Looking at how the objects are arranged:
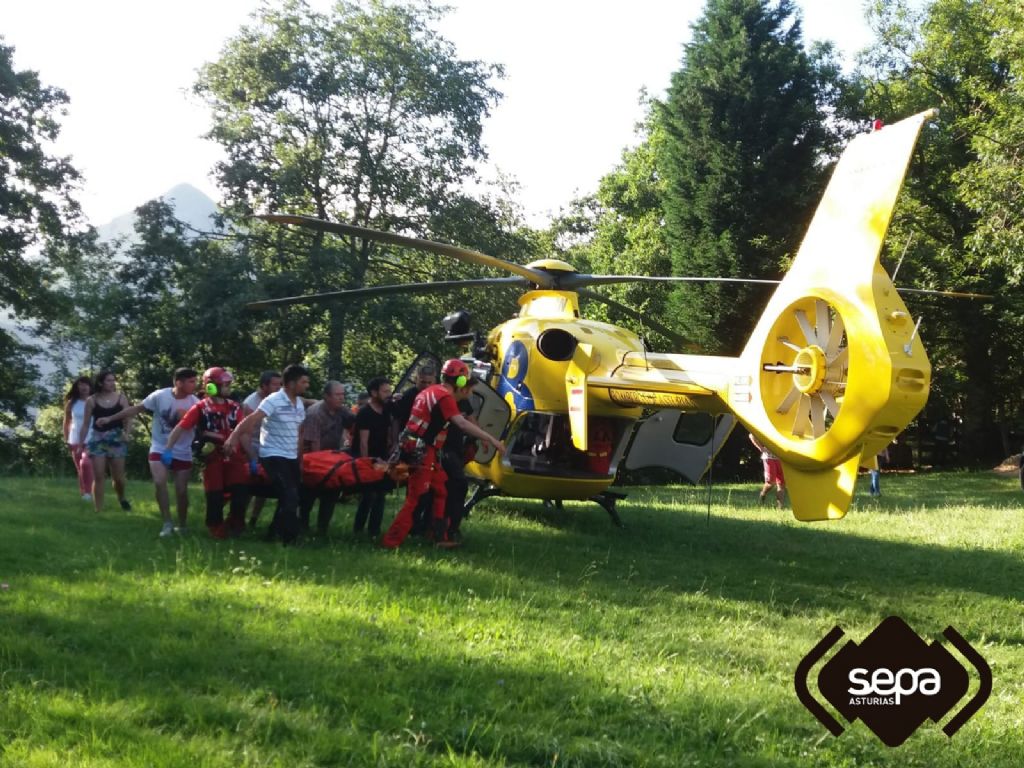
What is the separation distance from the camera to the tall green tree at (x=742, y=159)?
28.7 metres

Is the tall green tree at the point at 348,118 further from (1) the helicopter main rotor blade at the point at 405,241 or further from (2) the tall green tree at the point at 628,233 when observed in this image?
(1) the helicopter main rotor blade at the point at 405,241

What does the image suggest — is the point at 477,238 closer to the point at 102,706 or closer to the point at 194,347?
the point at 194,347

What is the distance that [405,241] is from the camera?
34.0 ft

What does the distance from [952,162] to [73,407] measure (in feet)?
87.7

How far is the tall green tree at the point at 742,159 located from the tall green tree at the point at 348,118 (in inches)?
258

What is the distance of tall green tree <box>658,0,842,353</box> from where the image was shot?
28734 millimetres

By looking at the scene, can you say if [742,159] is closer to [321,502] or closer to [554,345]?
[554,345]

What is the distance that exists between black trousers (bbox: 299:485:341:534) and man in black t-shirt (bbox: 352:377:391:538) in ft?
1.00

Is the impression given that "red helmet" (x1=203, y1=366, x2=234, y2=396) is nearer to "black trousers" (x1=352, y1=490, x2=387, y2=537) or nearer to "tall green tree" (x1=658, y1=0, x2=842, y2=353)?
"black trousers" (x1=352, y1=490, x2=387, y2=537)

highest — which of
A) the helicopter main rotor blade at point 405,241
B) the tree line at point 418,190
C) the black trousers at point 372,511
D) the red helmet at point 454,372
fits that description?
the tree line at point 418,190

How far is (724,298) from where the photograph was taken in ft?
94.5

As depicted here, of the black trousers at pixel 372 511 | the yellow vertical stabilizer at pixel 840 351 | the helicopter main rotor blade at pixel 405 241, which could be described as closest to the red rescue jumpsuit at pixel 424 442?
the black trousers at pixel 372 511

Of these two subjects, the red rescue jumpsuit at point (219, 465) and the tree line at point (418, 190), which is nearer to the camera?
the red rescue jumpsuit at point (219, 465)

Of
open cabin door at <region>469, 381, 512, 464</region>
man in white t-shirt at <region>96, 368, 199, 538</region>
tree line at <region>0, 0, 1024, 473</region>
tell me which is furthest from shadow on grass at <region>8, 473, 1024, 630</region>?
tree line at <region>0, 0, 1024, 473</region>
